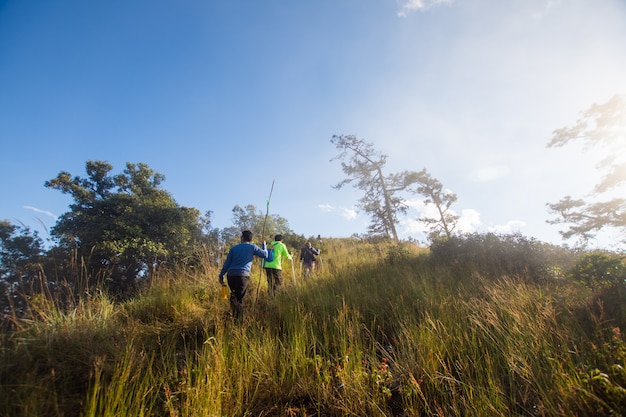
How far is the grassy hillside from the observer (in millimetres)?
1837

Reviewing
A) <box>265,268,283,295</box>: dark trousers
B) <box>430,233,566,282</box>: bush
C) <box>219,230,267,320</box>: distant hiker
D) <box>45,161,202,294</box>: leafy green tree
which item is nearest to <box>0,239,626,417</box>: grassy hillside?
<box>219,230,267,320</box>: distant hiker

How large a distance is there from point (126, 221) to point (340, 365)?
16.5 m

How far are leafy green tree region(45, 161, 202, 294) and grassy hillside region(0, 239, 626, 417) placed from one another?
413 inches

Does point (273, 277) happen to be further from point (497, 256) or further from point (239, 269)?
point (497, 256)

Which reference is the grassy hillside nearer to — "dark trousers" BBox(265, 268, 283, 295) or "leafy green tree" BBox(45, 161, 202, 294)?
"dark trousers" BBox(265, 268, 283, 295)

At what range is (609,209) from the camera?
10266 millimetres

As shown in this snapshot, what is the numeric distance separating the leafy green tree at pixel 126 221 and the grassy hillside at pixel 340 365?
413 inches

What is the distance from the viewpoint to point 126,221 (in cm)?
1415

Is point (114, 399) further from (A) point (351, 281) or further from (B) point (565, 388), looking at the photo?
(A) point (351, 281)

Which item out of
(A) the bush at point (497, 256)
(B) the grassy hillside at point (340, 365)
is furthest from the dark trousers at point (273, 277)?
(A) the bush at point (497, 256)

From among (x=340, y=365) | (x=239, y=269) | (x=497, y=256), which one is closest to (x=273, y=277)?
(x=239, y=269)

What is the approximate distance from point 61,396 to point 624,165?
59.3ft

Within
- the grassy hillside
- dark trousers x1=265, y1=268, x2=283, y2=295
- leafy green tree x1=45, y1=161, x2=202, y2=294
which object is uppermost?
leafy green tree x1=45, y1=161, x2=202, y2=294

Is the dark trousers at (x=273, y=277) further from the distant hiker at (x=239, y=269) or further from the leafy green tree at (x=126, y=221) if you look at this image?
the leafy green tree at (x=126, y=221)
